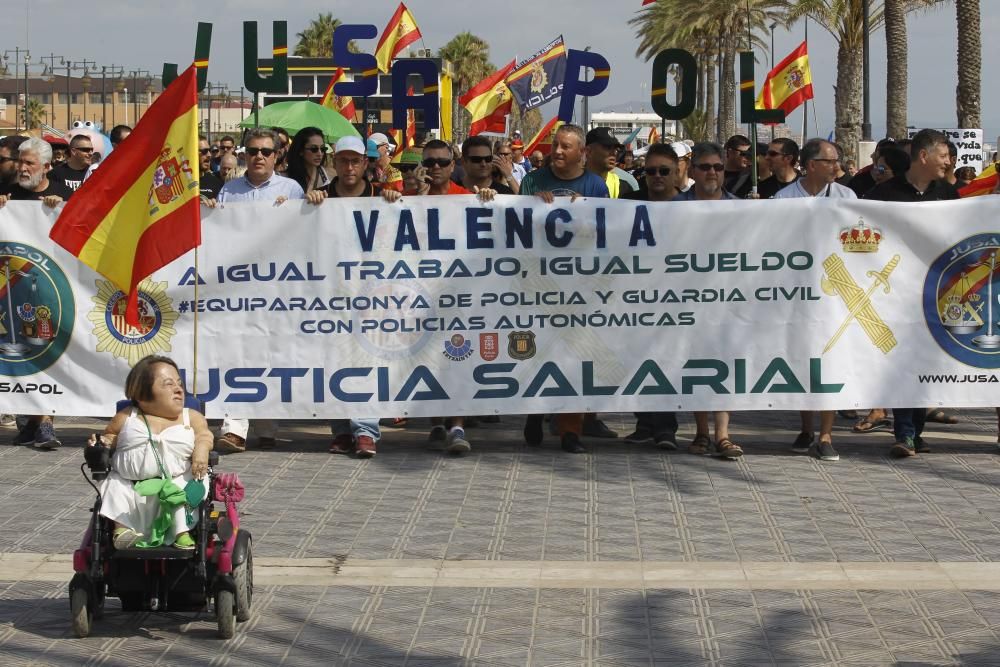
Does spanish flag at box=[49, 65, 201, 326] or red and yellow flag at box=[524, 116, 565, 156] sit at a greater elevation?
red and yellow flag at box=[524, 116, 565, 156]

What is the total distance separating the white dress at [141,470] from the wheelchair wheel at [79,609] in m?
0.31

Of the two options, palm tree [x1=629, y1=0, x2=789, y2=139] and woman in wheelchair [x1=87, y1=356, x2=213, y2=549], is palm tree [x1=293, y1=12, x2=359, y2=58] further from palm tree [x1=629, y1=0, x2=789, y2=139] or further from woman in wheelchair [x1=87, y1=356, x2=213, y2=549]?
woman in wheelchair [x1=87, y1=356, x2=213, y2=549]

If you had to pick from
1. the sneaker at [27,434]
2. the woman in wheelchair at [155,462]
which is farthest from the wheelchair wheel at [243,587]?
the sneaker at [27,434]

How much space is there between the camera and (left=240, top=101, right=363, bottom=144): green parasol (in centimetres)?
1989

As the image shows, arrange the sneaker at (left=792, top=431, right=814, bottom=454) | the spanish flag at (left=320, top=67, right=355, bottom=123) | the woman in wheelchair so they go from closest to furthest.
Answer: the woman in wheelchair
the sneaker at (left=792, top=431, right=814, bottom=454)
the spanish flag at (left=320, top=67, right=355, bottom=123)

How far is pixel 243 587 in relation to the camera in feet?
20.2

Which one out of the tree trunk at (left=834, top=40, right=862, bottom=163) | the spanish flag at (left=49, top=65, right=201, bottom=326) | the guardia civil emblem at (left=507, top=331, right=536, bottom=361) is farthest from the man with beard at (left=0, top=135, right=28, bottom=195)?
the tree trunk at (left=834, top=40, right=862, bottom=163)

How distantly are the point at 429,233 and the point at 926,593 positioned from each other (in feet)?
14.4

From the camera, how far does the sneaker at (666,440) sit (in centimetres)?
1019

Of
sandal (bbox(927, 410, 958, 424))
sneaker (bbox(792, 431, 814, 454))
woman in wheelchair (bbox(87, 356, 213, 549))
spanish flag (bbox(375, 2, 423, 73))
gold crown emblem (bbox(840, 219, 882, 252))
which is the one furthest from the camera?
spanish flag (bbox(375, 2, 423, 73))

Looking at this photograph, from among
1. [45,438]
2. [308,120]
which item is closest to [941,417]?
[45,438]

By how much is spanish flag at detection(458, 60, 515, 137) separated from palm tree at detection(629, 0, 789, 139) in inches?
1223

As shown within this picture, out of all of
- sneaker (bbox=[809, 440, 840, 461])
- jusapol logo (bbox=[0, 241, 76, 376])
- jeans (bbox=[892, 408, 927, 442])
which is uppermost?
jusapol logo (bbox=[0, 241, 76, 376])

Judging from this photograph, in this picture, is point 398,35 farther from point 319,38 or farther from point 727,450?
point 319,38
